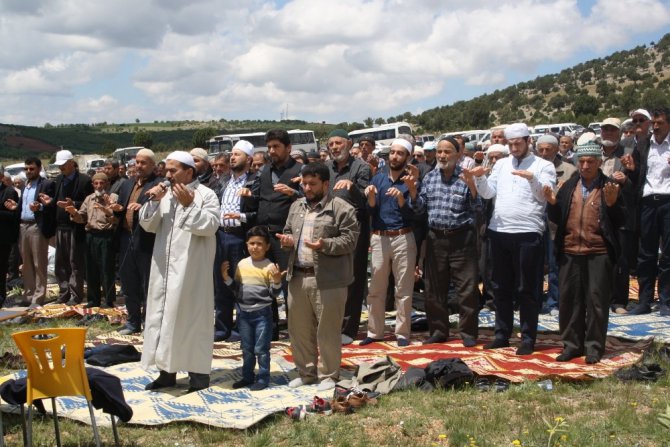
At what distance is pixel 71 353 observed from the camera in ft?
14.9

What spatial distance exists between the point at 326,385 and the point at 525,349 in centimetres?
212

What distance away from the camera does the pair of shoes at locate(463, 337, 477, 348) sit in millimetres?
7691

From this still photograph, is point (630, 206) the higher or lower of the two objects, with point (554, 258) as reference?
higher

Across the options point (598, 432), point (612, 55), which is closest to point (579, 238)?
point (598, 432)

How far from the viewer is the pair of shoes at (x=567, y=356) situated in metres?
6.93

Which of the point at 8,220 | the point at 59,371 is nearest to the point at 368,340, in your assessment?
the point at 59,371

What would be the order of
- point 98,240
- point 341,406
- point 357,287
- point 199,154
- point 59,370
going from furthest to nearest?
1. point 98,240
2. point 199,154
3. point 357,287
4. point 341,406
5. point 59,370

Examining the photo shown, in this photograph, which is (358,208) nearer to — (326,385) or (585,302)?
(326,385)

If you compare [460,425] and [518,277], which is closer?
[460,425]

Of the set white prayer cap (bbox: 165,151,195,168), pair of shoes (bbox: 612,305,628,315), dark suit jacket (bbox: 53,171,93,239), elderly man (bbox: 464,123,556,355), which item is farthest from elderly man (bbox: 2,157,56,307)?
pair of shoes (bbox: 612,305,628,315)

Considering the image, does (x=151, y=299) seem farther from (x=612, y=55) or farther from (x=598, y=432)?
(x=612, y=55)

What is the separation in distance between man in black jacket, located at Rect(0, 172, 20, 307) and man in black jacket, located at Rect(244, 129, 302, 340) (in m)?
4.97

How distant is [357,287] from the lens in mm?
8234

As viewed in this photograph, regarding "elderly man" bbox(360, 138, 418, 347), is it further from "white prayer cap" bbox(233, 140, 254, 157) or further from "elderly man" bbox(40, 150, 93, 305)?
"elderly man" bbox(40, 150, 93, 305)
